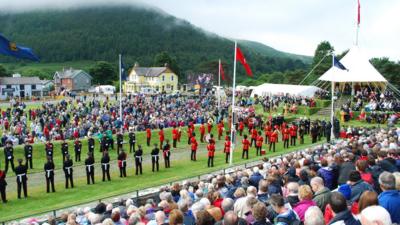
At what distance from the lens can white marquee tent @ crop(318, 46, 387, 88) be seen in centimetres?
3859

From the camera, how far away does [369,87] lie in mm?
41312

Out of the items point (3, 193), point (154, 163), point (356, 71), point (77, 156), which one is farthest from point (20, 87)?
point (3, 193)

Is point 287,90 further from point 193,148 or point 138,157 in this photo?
point 138,157

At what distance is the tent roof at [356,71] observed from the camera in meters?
38.7

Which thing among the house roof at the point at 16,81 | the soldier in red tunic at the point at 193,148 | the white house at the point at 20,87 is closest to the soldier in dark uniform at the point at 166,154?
the soldier in red tunic at the point at 193,148

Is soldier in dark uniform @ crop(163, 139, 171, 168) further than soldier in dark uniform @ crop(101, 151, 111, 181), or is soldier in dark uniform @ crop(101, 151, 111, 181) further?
soldier in dark uniform @ crop(163, 139, 171, 168)

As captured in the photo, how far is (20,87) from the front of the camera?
87.9 metres

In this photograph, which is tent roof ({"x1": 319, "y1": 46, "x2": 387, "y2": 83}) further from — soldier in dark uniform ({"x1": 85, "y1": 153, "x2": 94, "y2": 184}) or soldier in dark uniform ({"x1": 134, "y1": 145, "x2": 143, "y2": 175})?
soldier in dark uniform ({"x1": 85, "y1": 153, "x2": 94, "y2": 184})

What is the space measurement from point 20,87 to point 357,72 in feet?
232

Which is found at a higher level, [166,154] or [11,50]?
[11,50]

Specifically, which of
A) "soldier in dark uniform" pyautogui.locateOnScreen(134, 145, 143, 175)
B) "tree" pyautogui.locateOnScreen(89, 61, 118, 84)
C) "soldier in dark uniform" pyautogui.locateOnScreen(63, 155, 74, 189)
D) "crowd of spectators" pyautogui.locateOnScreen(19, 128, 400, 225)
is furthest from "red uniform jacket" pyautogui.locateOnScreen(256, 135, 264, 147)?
"tree" pyautogui.locateOnScreen(89, 61, 118, 84)

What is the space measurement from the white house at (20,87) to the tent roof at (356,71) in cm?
6503

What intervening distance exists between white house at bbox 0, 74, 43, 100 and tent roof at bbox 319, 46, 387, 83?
2560 inches

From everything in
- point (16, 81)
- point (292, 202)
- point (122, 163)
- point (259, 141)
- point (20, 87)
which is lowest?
point (122, 163)
